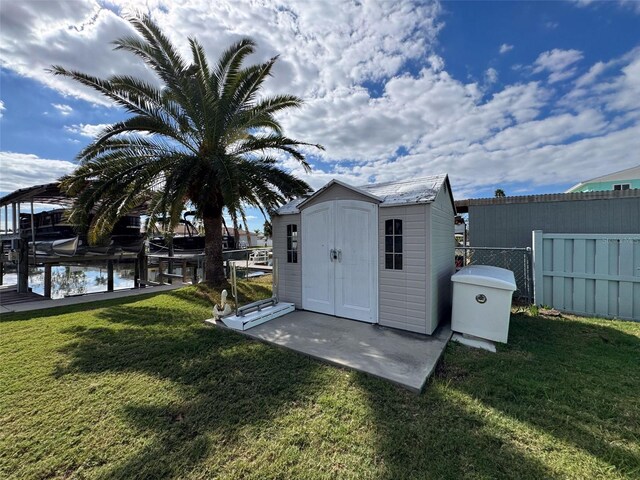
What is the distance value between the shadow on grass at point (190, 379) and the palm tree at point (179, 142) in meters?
3.18

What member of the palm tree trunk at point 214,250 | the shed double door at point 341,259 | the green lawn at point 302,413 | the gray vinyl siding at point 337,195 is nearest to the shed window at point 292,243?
the shed double door at point 341,259

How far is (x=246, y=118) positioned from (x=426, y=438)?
7.90m

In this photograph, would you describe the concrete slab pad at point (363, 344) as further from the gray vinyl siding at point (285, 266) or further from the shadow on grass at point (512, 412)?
the gray vinyl siding at point (285, 266)

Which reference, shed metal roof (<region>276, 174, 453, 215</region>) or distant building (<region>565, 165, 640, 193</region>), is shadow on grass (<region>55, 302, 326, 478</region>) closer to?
shed metal roof (<region>276, 174, 453, 215</region>)

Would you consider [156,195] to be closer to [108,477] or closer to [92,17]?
[92,17]

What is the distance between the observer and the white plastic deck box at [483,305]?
162 inches

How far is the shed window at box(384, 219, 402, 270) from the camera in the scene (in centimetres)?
471

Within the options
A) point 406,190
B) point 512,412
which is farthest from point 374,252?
point 512,412

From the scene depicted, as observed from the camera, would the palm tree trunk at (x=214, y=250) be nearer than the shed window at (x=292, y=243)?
No

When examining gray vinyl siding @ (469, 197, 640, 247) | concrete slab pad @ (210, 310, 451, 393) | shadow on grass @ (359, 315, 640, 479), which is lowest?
shadow on grass @ (359, 315, 640, 479)

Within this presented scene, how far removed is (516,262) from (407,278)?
4.76 m

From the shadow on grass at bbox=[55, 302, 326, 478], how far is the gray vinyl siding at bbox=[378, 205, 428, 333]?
1938 millimetres

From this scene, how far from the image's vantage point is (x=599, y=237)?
212 inches

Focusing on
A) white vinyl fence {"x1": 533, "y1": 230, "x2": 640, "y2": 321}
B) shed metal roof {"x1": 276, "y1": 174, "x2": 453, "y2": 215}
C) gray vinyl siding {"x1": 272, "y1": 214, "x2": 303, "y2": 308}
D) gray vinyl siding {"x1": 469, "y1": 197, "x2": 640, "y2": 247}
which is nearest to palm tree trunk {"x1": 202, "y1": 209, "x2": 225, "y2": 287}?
gray vinyl siding {"x1": 272, "y1": 214, "x2": 303, "y2": 308}
